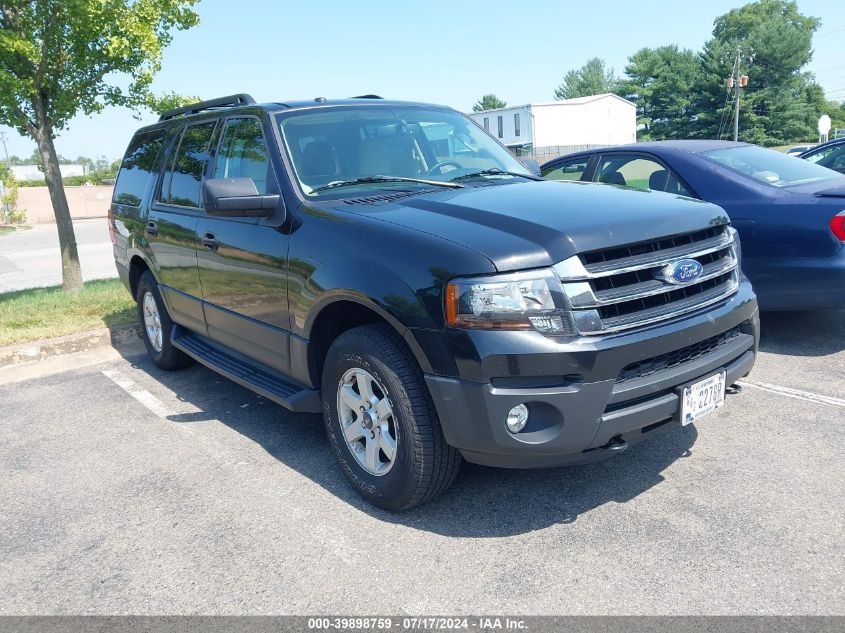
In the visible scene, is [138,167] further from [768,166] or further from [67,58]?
[768,166]

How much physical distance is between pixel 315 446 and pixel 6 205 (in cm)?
3241

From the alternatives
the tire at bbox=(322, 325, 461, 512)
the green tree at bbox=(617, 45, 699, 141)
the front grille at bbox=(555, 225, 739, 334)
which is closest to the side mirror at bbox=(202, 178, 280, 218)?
the tire at bbox=(322, 325, 461, 512)

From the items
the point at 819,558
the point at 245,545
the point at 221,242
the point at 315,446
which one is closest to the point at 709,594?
the point at 819,558

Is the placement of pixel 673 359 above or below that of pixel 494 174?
below

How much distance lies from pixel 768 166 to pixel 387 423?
4.29m

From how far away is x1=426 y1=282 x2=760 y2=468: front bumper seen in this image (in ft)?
9.06

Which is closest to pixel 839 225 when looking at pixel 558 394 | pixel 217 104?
pixel 558 394

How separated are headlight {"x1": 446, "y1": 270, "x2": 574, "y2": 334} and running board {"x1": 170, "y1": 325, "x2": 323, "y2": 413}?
4.03ft

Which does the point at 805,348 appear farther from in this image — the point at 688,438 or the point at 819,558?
Answer: the point at 819,558

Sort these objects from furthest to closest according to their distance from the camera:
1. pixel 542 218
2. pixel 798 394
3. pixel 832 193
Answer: pixel 832 193 < pixel 798 394 < pixel 542 218

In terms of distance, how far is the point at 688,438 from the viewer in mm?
3969

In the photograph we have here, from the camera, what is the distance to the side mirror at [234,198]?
3596mm

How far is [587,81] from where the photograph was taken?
407 feet

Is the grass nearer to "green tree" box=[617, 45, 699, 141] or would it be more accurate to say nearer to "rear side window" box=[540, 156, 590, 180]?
"rear side window" box=[540, 156, 590, 180]
